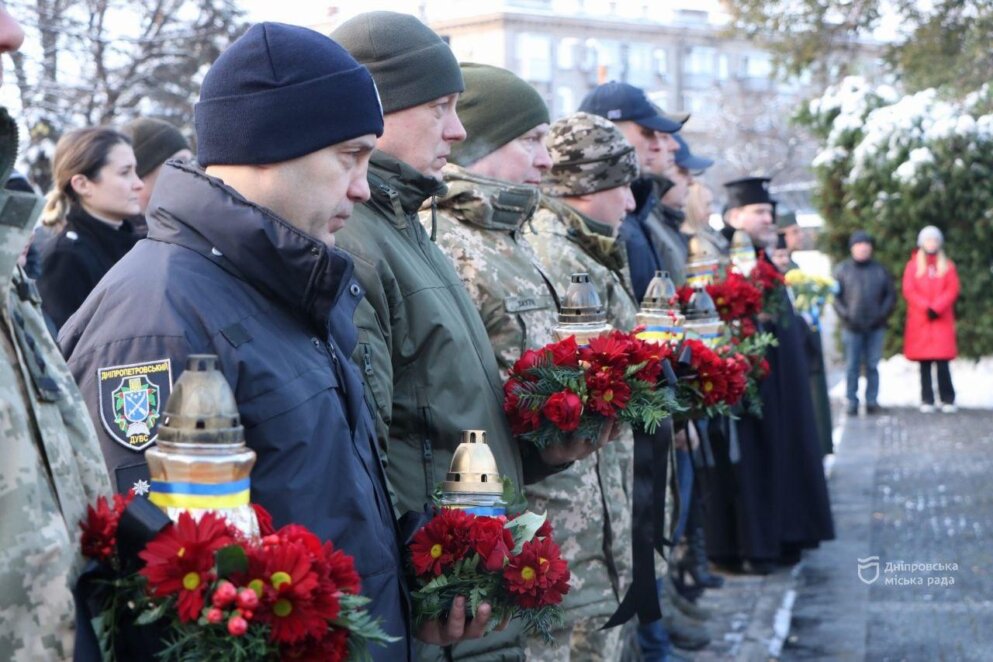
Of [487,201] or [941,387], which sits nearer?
[487,201]

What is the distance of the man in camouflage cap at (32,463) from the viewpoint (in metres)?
2.03

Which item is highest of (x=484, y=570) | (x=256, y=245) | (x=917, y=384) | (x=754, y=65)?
(x=256, y=245)

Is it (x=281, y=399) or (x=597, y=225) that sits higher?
(x=281, y=399)

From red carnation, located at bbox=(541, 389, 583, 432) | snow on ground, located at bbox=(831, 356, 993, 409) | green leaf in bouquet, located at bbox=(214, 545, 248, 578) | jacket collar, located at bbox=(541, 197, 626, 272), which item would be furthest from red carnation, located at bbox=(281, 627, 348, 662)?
snow on ground, located at bbox=(831, 356, 993, 409)

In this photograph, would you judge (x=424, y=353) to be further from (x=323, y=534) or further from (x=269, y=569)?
(x=269, y=569)

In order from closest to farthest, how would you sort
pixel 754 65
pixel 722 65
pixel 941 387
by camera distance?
pixel 941 387 → pixel 722 65 → pixel 754 65

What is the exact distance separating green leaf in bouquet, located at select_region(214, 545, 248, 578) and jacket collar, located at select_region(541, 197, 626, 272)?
3.72 metres

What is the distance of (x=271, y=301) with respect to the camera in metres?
2.85

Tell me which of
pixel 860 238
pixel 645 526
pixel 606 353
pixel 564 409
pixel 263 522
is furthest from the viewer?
pixel 860 238

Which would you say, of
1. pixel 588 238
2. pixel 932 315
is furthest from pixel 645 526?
pixel 932 315

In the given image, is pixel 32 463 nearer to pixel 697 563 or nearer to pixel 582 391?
pixel 582 391

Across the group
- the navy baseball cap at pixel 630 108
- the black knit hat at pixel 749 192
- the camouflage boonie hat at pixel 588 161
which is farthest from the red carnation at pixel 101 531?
the black knit hat at pixel 749 192

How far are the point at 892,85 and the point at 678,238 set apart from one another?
14.8m

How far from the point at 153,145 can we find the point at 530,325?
248 centimetres
